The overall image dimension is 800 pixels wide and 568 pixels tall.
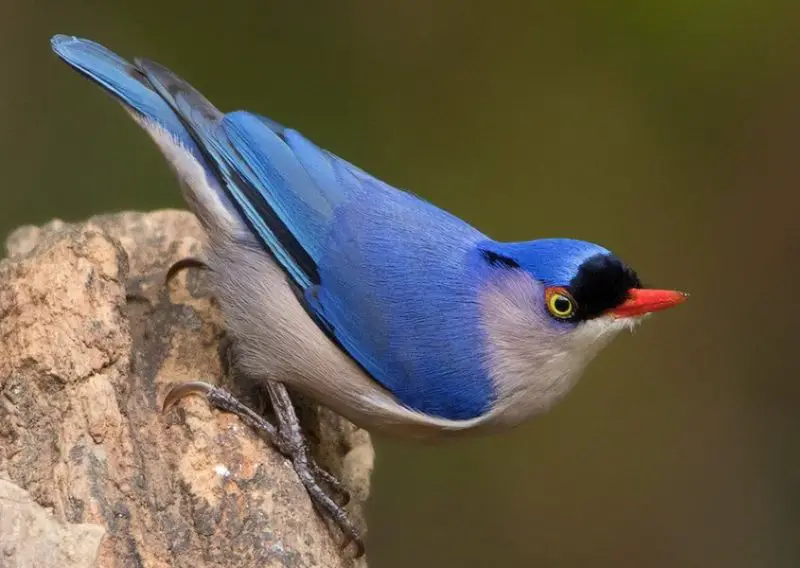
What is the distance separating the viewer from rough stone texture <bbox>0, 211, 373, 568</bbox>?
72.8 inches

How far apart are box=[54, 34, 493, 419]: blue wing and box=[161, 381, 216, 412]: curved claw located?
325 mm

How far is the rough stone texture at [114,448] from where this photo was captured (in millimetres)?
1849

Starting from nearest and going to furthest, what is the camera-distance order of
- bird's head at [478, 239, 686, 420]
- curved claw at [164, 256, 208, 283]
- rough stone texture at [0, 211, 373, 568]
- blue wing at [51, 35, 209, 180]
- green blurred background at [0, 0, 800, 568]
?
rough stone texture at [0, 211, 373, 568] → bird's head at [478, 239, 686, 420] → blue wing at [51, 35, 209, 180] → curved claw at [164, 256, 208, 283] → green blurred background at [0, 0, 800, 568]

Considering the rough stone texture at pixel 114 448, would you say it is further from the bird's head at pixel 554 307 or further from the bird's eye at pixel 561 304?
the bird's eye at pixel 561 304

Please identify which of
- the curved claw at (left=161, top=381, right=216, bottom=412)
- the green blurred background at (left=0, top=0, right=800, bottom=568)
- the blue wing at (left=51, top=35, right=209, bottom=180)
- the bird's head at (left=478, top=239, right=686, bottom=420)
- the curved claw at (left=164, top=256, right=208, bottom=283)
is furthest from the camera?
the green blurred background at (left=0, top=0, right=800, bottom=568)

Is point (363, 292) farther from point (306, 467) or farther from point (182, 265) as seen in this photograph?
point (182, 265)

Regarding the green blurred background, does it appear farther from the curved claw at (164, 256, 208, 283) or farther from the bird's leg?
the bird's leg

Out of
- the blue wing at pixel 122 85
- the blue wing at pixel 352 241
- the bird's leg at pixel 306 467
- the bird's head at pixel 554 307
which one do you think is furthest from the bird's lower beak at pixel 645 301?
the blue wing at pixel 122 85

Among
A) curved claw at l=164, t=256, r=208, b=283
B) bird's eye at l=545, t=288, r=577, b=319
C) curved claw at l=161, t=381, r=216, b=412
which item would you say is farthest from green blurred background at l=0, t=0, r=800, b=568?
bird's eye at l=545, t=288, r=577, b=319

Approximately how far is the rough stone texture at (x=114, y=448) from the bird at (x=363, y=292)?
100mm

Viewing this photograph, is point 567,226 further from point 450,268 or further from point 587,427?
point 450,268

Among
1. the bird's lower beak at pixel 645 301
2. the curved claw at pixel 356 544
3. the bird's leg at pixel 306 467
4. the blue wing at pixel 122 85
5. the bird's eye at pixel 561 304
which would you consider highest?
the blue wing at pixel 122 85

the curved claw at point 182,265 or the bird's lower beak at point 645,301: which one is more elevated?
the curved claw at point 182,265

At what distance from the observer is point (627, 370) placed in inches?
146
